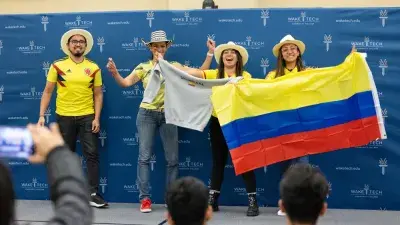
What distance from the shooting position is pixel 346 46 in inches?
199

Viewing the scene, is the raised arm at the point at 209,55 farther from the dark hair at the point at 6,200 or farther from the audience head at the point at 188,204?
the dark hair at the point at 6,200

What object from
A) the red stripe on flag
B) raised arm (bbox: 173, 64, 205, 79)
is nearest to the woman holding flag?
the red stripe on flag

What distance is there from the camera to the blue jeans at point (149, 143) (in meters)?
5.00

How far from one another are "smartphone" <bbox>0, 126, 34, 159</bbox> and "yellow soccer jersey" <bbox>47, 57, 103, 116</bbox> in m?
3.92

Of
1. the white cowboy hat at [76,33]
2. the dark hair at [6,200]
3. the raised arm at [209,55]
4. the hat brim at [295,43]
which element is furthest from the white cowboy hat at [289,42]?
the dark hair at [6,200]

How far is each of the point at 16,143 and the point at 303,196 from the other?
1.03 meters

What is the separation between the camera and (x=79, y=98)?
5.12 m

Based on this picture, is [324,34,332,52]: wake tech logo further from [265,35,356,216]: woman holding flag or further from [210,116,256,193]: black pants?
[210,116,256,193]: black pants

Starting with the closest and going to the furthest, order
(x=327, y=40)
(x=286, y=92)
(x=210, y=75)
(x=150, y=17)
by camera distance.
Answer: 1. (x=286, y=92)
2. (x=210, y=75)
3. (x=327, y=40)
4. (x=150, y=17)

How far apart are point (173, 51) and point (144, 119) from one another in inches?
30.2

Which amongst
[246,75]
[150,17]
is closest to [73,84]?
[150,17]

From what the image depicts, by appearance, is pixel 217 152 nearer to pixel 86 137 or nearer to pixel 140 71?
pixel 140 71

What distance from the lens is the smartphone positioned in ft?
4.07

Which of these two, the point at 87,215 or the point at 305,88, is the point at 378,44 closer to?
the point at 305,88
